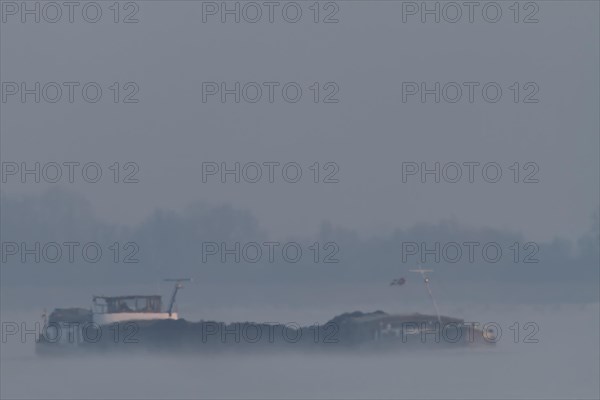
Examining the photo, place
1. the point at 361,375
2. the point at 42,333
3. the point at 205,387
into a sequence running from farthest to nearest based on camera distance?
the point at 42,333, the point at 361,375, the point at 205,387

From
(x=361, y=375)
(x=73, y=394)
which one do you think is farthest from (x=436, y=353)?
(x=73, y=394)

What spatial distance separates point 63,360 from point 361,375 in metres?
12.2

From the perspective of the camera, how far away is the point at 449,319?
193ft

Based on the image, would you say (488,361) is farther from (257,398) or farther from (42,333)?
(42,333)

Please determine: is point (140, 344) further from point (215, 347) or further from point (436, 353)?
point (436, 353)

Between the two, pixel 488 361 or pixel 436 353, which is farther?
pixel 436 353

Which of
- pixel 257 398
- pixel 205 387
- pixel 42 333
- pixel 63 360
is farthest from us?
pixel 42 333

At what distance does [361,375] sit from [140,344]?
10411 millimetres

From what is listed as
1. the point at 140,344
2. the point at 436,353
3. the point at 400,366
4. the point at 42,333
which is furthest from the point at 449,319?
the point at 42,333

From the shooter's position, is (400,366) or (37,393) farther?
(400,366)

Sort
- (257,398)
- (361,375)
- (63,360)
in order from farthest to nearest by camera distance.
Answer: (63,360)
(361,375)
(257,398)

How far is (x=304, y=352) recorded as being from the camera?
58125mm

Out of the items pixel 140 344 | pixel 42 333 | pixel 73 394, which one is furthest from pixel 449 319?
pixel 73 394

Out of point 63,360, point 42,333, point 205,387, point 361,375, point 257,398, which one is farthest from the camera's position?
point 42,333
